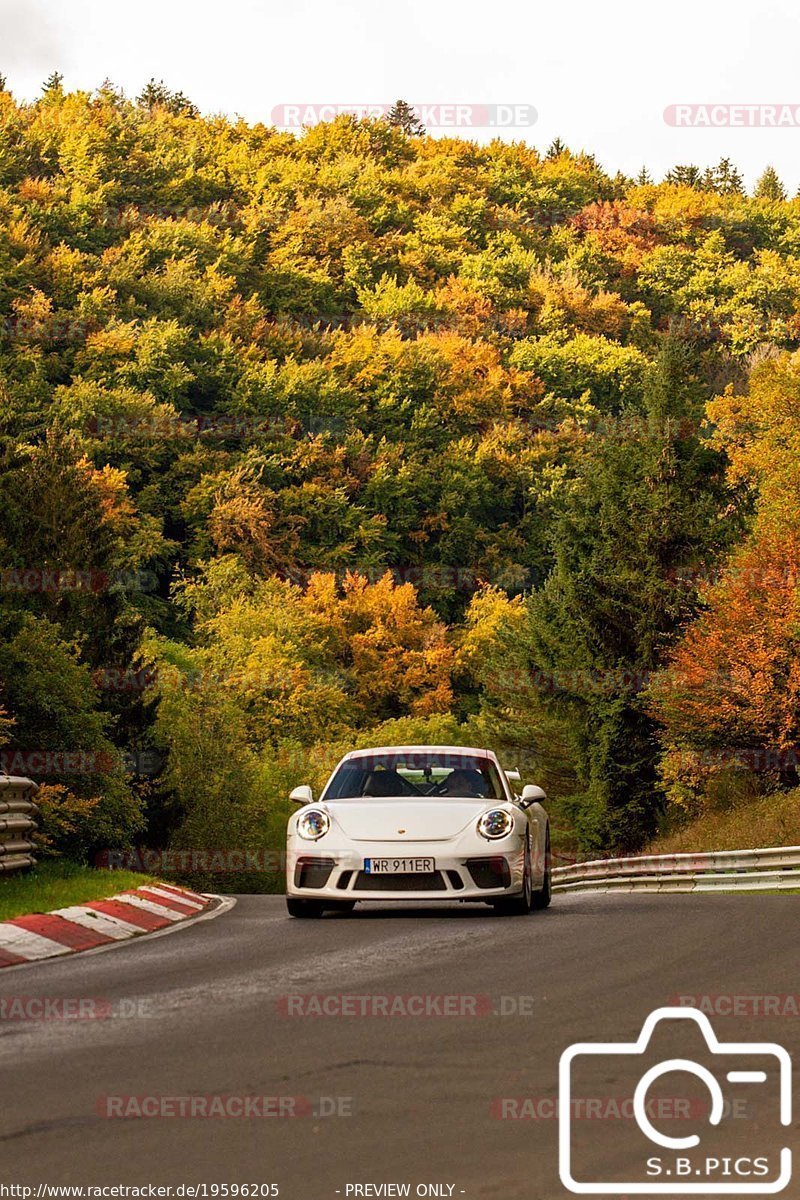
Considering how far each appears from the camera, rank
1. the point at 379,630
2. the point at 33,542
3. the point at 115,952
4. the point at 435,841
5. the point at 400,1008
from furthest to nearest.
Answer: the point at 379,630 < the point at 33,542 < the point at 435,841 < the point at 115,952 < the point at 400,1008

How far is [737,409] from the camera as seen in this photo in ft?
192

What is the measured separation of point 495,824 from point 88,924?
3416mm

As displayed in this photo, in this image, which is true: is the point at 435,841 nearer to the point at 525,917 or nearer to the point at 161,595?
the point at 525,917

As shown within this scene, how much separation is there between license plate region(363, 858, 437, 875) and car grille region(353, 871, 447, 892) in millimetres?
31

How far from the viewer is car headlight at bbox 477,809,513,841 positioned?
14938mm

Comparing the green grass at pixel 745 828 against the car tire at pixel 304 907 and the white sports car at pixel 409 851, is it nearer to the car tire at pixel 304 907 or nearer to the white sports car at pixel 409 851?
the white sports car at pixel 409 851

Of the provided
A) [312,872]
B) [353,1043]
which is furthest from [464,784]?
[353,1043]

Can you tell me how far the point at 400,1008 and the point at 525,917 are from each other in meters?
6.19

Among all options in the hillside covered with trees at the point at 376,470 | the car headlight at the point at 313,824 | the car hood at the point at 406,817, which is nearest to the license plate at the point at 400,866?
the car hood at the point at 406,817

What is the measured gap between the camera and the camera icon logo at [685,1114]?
17.7 feet

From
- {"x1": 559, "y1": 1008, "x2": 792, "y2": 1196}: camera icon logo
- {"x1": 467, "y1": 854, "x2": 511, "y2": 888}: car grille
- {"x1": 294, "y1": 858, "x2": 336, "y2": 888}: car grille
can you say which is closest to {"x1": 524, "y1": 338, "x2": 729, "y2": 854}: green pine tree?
{"x1": 467, "y1": 854, "x2": 511, "y2": 888}: car grille

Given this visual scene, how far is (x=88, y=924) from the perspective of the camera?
13.9m

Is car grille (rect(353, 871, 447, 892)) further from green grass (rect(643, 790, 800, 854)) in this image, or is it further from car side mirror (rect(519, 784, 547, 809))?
green grass (rect(643, 790, 800, 854))

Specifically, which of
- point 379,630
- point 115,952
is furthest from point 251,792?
point 115,952
